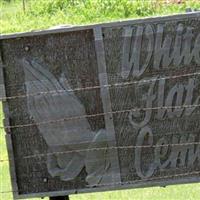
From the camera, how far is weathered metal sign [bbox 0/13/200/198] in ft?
15.9

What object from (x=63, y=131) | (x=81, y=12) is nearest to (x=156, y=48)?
(x=63, y=131)

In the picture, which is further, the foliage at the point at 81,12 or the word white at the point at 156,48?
the foliage at the point at 81,12

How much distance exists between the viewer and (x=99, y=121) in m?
4.95

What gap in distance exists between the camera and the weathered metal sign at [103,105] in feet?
15.9

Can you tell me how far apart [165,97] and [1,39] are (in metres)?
1.22

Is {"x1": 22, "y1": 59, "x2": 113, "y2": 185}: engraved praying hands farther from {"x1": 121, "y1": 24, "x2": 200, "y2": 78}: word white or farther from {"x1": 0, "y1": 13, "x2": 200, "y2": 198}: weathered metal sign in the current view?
{"x1": 121, "y1": 24, "x2": 200, "y2": 78}: word white

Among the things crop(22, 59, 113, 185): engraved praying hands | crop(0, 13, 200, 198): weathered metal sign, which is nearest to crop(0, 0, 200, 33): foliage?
crop(0, 13, 200, 198): weathered metal sign

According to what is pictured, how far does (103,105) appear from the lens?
193 inches

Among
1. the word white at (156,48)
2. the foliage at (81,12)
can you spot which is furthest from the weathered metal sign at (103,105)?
the foliage at (81,12)

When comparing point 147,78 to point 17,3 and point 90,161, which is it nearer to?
point 90,161

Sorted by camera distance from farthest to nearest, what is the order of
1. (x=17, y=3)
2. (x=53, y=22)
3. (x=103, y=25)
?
(x=17, y=3)
(x=53, y=22)
(x=103, y=25)

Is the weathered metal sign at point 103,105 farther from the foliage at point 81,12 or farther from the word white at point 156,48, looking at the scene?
the foliage at point 81,12

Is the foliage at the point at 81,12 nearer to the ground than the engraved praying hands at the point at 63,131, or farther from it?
nearer to the ground

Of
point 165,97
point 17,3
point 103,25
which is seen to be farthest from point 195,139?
point 17,3
